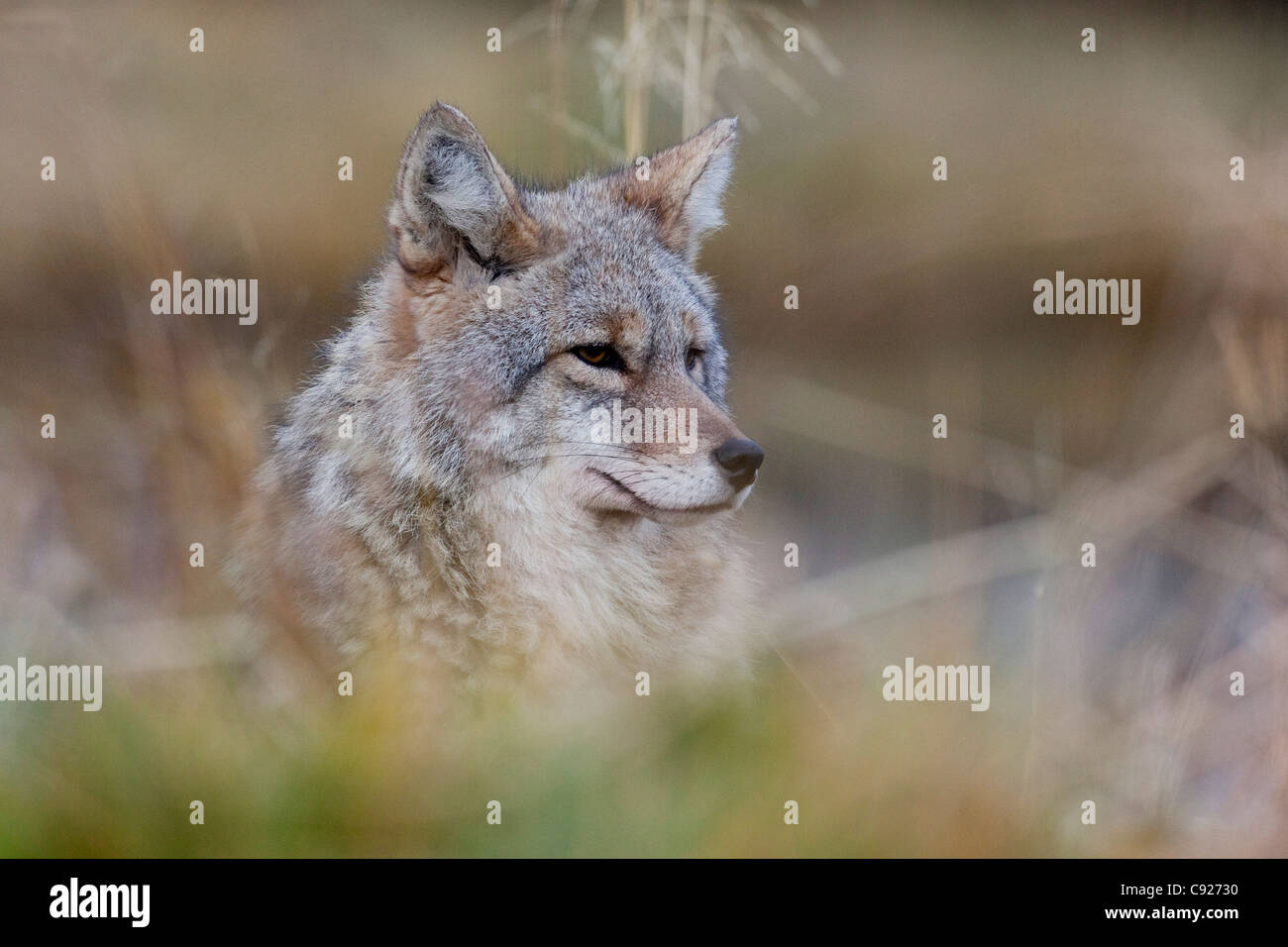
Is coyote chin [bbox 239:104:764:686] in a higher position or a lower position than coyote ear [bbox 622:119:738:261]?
lower

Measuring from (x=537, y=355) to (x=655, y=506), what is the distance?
657mm

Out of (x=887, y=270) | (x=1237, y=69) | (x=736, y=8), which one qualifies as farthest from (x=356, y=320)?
(x=1237, y=69)

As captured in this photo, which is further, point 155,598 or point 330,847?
point 155,598

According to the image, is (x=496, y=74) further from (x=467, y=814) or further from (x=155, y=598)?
(x=467, y=814)

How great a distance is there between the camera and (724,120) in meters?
5.03

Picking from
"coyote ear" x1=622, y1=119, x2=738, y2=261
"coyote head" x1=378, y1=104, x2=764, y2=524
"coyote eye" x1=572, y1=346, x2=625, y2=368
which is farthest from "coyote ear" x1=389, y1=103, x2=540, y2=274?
"coyote ear" x1=622, y1=119, x2=738, y2=261

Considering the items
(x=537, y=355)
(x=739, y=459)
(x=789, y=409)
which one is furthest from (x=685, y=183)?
(x=789, y=409)

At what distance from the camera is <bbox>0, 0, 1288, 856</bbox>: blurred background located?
2.40m

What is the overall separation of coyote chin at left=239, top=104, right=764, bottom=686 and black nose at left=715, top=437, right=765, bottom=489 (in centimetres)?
1

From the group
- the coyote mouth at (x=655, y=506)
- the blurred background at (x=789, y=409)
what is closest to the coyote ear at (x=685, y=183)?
the blurred background at (x=789, y=409)

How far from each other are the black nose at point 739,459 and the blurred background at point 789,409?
60 centimetres

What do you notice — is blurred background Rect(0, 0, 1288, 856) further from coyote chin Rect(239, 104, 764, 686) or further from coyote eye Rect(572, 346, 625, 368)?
coyote eye Rect(572, 346, 625, 368)

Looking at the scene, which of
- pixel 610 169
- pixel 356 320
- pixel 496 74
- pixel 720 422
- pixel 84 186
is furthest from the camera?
pixel 496 74

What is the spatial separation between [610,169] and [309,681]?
2.59 m
